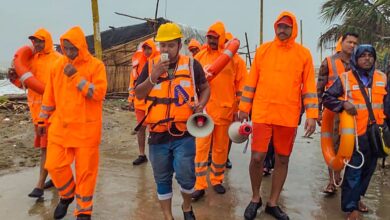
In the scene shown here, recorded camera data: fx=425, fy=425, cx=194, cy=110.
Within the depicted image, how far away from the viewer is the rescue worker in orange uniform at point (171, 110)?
3.72m

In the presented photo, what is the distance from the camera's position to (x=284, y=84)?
167 inches

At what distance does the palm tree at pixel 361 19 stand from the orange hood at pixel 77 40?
29.4 ft

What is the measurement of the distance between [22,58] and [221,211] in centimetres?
287

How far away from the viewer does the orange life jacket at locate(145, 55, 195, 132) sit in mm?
3727

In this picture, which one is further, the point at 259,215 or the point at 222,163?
the point at 222,163

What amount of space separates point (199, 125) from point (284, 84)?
1.08 metres

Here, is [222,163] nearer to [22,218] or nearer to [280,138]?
[280,138]

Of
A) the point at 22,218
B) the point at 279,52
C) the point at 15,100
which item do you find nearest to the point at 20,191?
the point at 22,218

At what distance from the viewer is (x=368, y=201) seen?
194 inches

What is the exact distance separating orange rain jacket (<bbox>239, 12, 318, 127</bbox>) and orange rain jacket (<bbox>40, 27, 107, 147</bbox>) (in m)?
1.60

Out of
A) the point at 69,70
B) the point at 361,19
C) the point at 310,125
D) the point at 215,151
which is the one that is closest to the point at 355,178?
the point at 310,125

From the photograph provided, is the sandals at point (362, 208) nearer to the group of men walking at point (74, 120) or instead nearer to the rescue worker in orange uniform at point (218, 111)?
the rescue worker in orange uniform at point (218, 111)

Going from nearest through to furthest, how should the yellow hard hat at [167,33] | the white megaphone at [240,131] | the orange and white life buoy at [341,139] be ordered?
the yellow hard hat at [167,33] → the orange and white life buoy at [341,139] → the white megaphone at [240,131]

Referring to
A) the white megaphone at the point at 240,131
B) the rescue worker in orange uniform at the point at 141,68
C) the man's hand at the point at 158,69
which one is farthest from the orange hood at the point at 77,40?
the rescue worker in orange uniform at the point at 141,68
